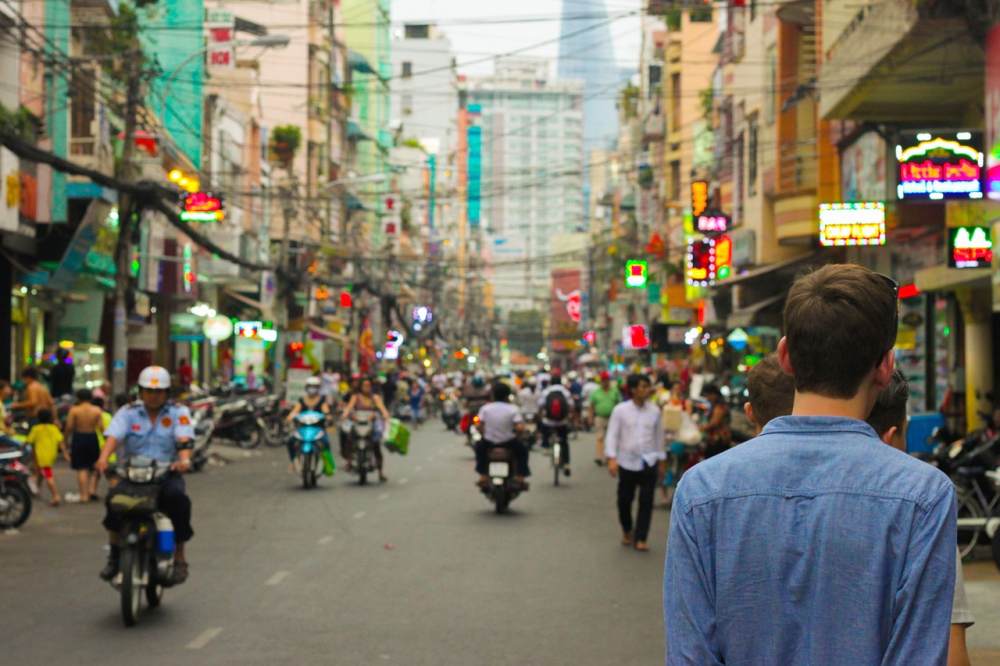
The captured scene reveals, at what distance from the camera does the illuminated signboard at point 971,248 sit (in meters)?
21.5

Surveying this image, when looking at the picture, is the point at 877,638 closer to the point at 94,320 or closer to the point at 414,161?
the point at 94,320

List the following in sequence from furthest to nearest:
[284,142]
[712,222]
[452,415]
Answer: [284,142]
[452,415]
[712,222]

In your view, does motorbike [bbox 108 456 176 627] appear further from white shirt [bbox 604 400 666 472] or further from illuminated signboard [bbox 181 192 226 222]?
illuminated signboard [bbox 181 192 226 222]

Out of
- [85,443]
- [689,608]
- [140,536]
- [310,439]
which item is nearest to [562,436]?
[310,439]

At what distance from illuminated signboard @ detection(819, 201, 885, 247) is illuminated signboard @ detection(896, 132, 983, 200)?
216 inches

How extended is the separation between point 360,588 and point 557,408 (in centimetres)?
1334

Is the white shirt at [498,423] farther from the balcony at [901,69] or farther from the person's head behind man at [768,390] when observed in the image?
the person's head behind man at [768,390]

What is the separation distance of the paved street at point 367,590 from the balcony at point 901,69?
7.66 m

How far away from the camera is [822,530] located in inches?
123

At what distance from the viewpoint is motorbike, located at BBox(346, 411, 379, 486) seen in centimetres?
2385

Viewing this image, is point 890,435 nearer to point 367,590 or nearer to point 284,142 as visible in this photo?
point 367,590

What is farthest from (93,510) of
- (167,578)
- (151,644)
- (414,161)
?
(414,161)

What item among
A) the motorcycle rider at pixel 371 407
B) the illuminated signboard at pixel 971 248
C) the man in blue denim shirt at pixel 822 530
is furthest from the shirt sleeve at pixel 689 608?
the motorcycle rider at pixel 371 407

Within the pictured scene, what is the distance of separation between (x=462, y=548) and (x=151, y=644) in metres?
5.74
